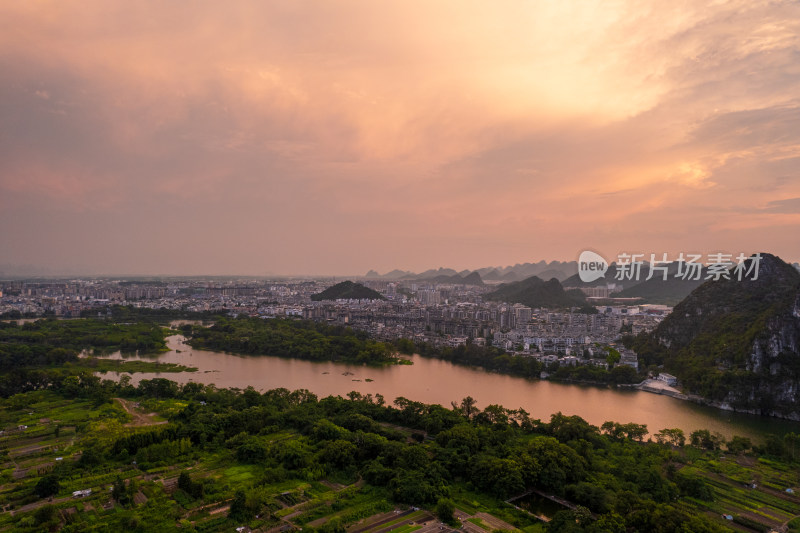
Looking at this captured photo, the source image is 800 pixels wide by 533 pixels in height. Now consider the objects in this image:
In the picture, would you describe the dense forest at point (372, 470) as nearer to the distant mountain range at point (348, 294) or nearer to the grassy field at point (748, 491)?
the grassy field at point (748, 491)

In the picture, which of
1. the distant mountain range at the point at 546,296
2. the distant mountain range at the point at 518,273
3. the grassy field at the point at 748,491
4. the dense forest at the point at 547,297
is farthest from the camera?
the distant mountain range at the point at 518,273

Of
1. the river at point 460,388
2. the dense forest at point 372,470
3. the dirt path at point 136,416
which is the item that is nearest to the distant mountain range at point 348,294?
the river at point 460,388

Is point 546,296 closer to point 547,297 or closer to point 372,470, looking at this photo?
point 547,297

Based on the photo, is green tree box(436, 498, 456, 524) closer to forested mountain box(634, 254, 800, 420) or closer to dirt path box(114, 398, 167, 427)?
dirt path box(114, 398, 167, 427)

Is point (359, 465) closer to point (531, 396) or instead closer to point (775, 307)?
point (531, 396)

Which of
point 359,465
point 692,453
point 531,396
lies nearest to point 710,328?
point 531,396
